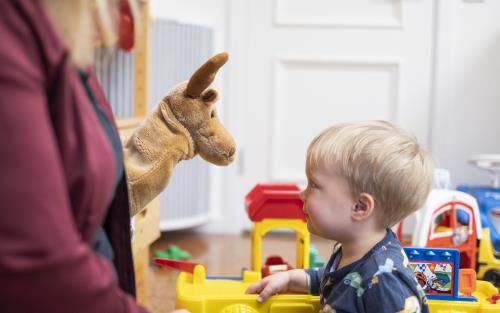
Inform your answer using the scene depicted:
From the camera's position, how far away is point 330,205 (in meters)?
0.93

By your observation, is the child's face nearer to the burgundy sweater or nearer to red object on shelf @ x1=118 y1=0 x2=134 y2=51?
the burgundy sweater

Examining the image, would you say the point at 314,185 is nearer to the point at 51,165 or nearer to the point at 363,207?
the point at 363,207

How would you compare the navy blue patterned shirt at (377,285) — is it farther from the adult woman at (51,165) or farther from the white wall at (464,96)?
the white wall at (464,96)

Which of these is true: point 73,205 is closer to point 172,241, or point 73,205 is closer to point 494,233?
point 494,233

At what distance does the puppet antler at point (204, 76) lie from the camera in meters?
0.98

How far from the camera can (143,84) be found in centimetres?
177

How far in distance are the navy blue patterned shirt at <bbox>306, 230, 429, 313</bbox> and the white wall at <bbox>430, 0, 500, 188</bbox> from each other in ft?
5.12

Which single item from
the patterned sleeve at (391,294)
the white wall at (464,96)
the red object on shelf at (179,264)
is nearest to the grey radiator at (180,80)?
the white wall at (464,96)

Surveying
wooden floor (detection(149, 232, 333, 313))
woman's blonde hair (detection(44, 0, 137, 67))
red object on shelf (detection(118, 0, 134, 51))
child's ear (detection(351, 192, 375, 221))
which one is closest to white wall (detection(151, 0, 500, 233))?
wooden floor (detection(149, 232, 333, 313))

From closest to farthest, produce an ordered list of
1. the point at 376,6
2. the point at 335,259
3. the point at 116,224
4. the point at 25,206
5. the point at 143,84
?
the point at 25,206 < the point at 116,224 < the point at 335,259 < the point at 143,84 < the point at 376,6

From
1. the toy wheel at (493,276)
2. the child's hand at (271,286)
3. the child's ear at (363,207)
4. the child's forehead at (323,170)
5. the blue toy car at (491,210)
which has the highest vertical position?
the child's forehead at (323,170)

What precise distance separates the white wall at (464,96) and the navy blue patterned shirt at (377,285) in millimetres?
1560

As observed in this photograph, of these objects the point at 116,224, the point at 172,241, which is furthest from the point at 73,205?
the point at 172,241

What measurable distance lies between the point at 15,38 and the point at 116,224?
33cm
